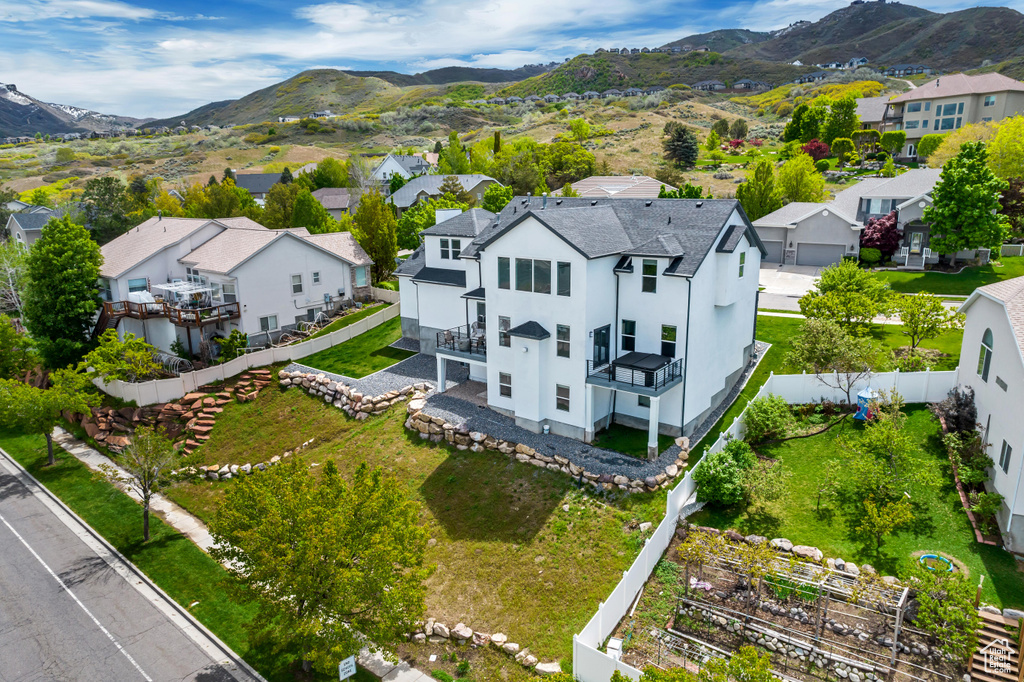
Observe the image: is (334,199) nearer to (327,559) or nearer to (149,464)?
(149,464)

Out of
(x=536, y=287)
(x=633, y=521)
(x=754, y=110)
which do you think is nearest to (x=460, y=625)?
(x=633, y=521)

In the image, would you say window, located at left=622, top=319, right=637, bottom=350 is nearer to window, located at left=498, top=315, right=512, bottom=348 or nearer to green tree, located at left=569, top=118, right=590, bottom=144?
window, located at left=498, top=315, right=512, bottom=348

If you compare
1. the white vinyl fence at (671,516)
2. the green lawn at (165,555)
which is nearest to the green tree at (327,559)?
the green lawn at (165,555)

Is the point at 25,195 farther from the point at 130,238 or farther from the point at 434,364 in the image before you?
the point at 434,364

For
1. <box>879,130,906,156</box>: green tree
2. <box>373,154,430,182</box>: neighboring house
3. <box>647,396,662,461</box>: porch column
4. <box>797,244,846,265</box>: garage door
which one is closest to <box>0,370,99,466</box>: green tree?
<box>647,396,662,461</box>: porch column

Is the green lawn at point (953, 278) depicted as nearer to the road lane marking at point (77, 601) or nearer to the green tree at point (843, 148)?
the green tree at point (843, 148)

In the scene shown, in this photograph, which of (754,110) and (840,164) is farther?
(754,110)

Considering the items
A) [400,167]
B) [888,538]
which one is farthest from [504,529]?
[400,167]
